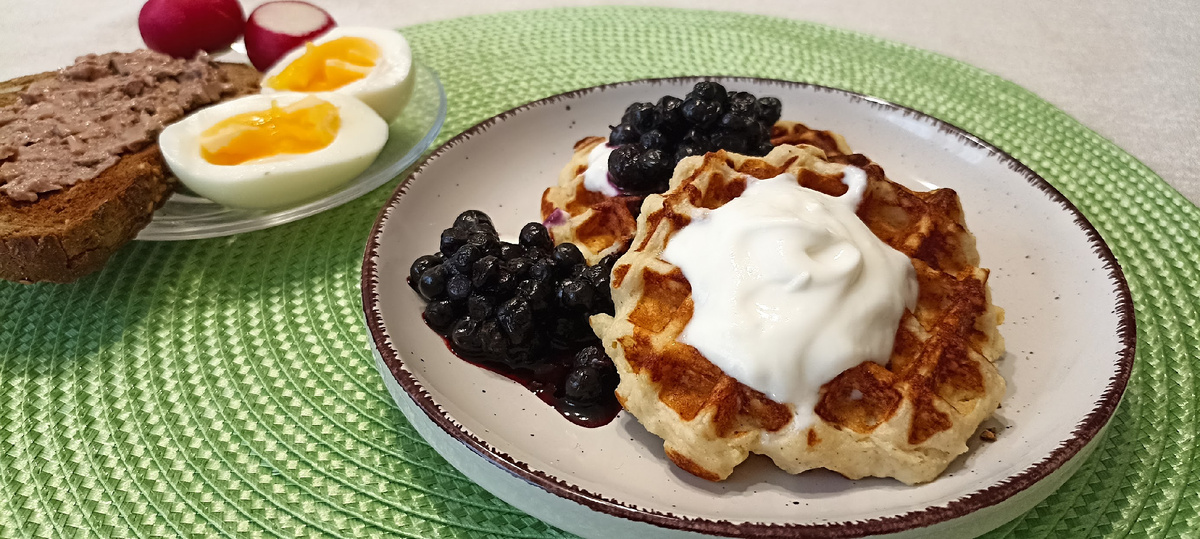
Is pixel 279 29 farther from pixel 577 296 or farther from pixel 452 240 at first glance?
pixel 577 296

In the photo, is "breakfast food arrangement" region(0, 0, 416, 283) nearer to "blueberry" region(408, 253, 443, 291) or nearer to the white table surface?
"blueberry" region(408, 253, 443, 291)

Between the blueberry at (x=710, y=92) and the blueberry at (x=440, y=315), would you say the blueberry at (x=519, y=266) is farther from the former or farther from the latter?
the blueberry at (x=710, y=92)

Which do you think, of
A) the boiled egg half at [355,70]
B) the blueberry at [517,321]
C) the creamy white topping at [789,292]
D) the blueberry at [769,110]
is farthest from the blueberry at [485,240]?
the boiled egg half at [355,70]

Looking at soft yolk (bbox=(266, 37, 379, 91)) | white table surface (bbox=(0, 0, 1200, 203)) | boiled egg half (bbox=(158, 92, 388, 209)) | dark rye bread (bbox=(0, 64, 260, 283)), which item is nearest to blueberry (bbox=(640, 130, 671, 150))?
boiled egg half (bbox=(158, 92, 388, 209))

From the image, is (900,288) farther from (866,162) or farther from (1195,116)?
(1195,116)

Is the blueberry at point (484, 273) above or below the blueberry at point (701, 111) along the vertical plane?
below

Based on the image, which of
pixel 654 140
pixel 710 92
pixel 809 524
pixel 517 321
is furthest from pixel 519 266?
pixel 809 524
